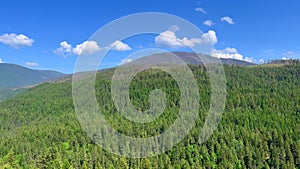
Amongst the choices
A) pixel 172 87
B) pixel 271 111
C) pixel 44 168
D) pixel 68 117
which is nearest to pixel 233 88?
pixel 172 87

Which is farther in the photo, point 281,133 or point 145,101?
point 145,101

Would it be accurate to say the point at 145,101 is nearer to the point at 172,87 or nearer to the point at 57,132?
the point at 172,87

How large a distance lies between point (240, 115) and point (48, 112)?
243 feet

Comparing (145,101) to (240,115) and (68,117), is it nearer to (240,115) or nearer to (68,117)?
(68,117)

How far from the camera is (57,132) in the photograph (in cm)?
8538

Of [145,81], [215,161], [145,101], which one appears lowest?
[215,161]

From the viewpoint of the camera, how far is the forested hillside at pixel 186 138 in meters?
60.9

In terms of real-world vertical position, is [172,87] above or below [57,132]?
above

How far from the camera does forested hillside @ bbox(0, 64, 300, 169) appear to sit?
6091 centimetres

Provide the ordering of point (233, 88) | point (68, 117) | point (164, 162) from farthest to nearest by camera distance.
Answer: point (233, 88)
point (68, 117)
point (164, 162)

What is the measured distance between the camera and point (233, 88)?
132 metres

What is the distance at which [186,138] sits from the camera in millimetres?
74812

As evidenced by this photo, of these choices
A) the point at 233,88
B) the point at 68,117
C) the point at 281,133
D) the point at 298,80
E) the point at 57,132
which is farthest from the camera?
the point at 298,80

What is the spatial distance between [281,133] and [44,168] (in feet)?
184
